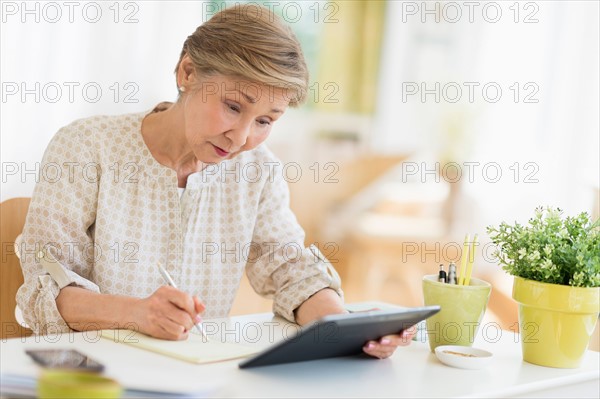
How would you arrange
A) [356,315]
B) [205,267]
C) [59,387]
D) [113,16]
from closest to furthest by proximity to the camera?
1. [59,387]
2. [356,315]
3. [205,267]
4. [113,16]

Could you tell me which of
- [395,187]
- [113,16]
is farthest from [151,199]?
[395,187]

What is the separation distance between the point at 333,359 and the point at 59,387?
0.55m

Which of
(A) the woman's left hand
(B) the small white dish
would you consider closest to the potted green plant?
(B) the small white dish

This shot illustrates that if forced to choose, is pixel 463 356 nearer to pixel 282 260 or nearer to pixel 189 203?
pixel 282 260

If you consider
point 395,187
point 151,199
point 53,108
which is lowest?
point 395,187

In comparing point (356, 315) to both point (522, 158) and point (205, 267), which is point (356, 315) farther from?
point (522, 158)

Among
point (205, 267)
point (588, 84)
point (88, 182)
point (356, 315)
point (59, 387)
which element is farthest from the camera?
point (588, 84)

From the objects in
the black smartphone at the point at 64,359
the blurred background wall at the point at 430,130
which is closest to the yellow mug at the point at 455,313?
the black smartphone at the point at 64,359

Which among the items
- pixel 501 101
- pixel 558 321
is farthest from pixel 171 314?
pixel 501 101

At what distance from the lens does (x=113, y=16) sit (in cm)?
264

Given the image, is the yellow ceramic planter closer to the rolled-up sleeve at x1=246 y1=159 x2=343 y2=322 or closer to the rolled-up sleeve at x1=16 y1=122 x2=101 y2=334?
the rolled-up sleeve at x1=246 y1=159 x2=343 y2=322

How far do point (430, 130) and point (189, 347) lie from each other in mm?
4470

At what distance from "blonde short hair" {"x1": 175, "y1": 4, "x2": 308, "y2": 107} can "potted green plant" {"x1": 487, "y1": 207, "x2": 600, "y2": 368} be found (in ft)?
1.72

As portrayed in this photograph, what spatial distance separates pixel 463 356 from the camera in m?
1.27
